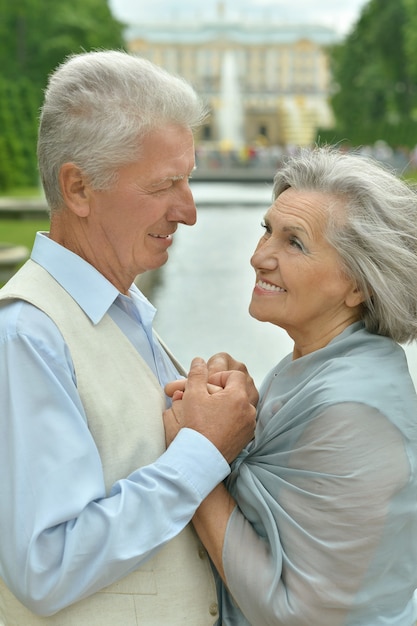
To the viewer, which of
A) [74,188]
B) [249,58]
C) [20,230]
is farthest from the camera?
[249,58]

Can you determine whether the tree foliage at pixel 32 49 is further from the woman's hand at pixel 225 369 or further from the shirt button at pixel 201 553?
the shirt button at pixel 201 553

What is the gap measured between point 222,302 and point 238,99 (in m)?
77.3

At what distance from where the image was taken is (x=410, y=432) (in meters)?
1.79

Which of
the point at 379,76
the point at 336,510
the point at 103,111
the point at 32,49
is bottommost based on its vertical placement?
the point at 379,76

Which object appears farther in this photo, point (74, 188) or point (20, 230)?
point (20, 230)

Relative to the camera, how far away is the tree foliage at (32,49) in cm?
2838

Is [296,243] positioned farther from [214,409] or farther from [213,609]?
[213,609]

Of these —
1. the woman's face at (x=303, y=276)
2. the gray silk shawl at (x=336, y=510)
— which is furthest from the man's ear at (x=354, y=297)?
the gray silk shawl at (x=336, y=510)

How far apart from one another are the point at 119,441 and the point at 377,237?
59 cm

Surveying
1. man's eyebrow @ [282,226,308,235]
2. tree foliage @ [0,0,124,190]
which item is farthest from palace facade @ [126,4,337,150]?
man's eyebrow @ [282,226,308,235]

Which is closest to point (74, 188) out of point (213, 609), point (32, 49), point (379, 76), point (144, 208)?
point (144, 208)

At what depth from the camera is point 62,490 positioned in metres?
1.65

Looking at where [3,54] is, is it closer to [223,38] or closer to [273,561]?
[273,561]

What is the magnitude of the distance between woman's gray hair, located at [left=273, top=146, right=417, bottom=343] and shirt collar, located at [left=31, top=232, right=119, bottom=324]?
0.42m
